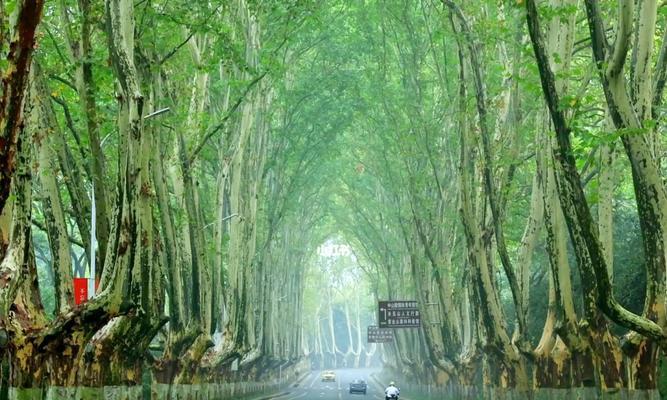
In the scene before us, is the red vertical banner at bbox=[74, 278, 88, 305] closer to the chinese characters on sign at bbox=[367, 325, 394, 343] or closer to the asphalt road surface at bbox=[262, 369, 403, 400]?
the asphalt road surface at bbox=[262, 369, 403, 400]

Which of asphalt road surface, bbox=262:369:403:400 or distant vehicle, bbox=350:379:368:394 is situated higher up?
distant vehicle, bbox=350:379:368:394

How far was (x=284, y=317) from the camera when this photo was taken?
7150cm

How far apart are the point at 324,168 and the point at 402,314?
9468 millimetres

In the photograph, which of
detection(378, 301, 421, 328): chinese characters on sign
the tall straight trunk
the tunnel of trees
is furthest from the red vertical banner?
detection(378, 301, 421, 328): chinese characters on sign

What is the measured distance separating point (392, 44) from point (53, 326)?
76.5 ft

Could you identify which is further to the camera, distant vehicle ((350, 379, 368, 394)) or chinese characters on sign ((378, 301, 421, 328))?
distant vehicle ((350, 379, 368, 394))

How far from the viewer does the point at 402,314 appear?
159ft

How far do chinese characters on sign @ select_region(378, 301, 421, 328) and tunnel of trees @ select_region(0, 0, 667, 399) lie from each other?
298 cm

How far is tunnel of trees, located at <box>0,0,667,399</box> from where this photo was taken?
46.4 ft

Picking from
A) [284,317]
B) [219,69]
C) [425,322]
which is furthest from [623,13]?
[284,317]

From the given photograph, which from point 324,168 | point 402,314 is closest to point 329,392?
point 324,168

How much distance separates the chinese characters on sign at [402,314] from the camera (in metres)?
48.3

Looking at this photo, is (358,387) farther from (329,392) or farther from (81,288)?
(81,288)

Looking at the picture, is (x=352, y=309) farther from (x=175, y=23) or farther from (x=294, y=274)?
(x=175, y=23)
